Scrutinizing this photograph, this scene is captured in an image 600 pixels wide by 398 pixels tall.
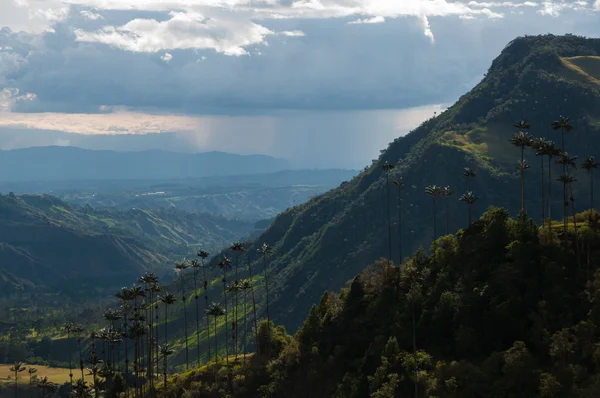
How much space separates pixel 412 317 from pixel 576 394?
42876 mm

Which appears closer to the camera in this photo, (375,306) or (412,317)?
(412,317)

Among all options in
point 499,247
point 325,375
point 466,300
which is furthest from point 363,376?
point 499,247

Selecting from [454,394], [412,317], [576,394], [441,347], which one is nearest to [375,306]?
[412,317]

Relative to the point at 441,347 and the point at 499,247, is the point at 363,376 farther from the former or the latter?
the point at 499,247

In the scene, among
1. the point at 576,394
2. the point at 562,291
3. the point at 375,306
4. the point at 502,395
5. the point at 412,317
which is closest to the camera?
the point at 576,394

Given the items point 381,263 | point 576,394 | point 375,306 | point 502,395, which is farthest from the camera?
point 381,263

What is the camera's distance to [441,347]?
13438 centimetres

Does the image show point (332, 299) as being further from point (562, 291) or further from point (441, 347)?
point (562, 291)

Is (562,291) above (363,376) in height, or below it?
above

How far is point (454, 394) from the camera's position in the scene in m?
116

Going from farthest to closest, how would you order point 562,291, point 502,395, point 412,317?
point 412,317 < point 562,291 < point 502,395

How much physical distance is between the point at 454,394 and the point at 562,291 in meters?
Result: 29.2

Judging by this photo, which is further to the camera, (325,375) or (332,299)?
(332,299)

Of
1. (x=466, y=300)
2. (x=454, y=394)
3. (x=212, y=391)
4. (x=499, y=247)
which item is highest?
(x=499, y=247)
